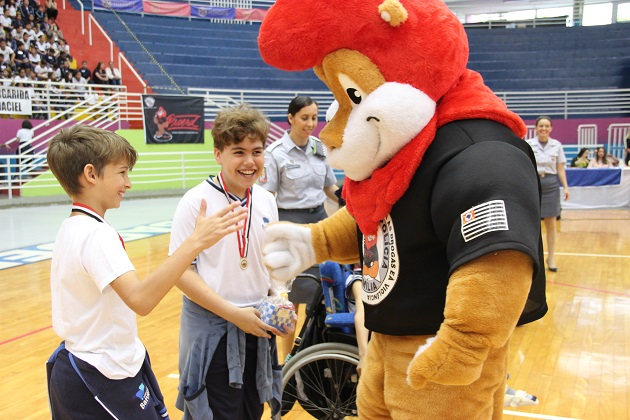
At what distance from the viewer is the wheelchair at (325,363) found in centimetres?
258

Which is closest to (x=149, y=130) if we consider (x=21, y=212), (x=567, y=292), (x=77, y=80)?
(x=77, y=80)

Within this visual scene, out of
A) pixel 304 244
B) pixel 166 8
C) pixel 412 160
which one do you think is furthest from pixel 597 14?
pixel 412 160

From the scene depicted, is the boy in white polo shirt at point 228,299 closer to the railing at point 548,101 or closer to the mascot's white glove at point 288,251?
the mascot's white glove at point 288,251

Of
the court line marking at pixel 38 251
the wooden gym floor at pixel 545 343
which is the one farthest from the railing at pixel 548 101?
the wooden gym floor at pixel 545 343

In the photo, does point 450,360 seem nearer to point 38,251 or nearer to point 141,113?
point 38,251

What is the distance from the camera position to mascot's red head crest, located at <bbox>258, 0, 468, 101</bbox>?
135 centimetres

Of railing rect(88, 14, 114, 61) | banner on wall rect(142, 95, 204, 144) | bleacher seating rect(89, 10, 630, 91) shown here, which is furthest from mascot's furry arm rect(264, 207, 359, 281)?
railing rect(88, 14, 114, 61)

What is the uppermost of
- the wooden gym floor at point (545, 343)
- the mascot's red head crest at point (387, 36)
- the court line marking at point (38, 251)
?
the mascot's red head crest at point (387, 36)

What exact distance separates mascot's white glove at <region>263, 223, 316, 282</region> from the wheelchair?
37.2 inches

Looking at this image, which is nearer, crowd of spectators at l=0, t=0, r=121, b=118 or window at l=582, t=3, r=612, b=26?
crowd of spectators at l=0, t=0, r=121, b=118

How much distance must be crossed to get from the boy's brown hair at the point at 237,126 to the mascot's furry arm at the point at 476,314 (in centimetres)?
108

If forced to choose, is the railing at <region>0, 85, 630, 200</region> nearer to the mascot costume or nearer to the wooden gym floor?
the wooden gym floor

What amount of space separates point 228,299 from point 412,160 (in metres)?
0.94

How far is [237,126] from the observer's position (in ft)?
6.68
